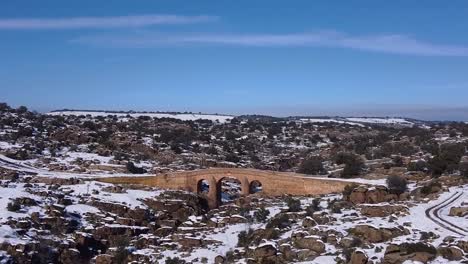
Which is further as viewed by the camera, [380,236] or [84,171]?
[84,171]

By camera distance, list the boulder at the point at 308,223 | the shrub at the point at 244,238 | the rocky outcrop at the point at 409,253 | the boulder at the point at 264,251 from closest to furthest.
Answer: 1. the rocky outcrop at the point at 409,253
2. the boulder at the point at 264,251
3. the shrub at the point at 244,238
4. the boulder at the point at 308,223

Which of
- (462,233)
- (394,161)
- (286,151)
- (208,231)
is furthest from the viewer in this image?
(286,151)

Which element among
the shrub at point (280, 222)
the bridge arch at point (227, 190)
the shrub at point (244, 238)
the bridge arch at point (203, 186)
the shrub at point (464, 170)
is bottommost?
the bridge arch at point (227, 190)

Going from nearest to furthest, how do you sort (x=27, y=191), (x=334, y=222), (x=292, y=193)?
1. (x=334, y=222)
2. (x=27, y=191)
3. (x=292, y=193)

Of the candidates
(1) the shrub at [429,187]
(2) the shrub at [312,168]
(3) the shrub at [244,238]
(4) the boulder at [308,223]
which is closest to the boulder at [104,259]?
(3) the shrub at [244,238]

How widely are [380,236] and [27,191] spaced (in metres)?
31.6

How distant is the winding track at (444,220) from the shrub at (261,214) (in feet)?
38.4

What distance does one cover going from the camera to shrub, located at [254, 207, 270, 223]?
4375 cm

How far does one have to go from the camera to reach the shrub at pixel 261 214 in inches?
1722

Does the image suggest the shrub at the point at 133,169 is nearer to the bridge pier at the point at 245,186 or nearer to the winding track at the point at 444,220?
the bridge pier at the point at 245,186

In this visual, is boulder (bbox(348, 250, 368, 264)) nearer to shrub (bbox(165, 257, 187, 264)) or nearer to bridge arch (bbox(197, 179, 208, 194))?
shrub (bbox(165, 257, 187, 264))

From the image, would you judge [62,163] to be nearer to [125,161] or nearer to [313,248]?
[125,161]

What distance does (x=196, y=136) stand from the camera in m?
105

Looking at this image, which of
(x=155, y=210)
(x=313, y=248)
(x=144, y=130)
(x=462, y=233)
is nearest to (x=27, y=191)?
(x=155, y=210)
